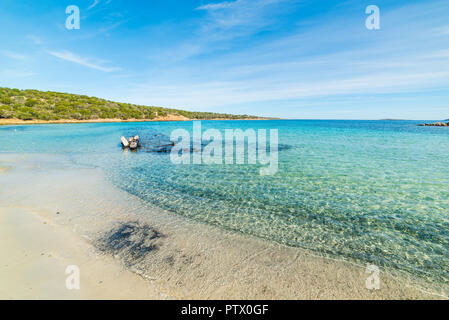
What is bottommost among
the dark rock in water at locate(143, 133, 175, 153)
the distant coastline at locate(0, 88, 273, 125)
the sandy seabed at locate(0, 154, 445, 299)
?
the sandy seabed at locate(0, 154, 445, 299)

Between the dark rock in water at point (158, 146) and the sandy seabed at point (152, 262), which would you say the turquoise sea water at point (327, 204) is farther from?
the dark rock in water at point (158, 146)

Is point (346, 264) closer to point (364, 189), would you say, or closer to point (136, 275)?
point (136, 275)

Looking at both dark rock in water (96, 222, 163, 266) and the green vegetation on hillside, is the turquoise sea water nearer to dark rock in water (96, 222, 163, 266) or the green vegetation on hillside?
dark rock in water (96, 222, 163, 266)

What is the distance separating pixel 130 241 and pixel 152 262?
1.36 metres

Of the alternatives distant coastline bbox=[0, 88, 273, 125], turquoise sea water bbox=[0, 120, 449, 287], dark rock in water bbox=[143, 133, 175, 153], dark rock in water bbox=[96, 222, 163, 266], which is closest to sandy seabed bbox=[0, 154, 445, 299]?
dark rock in water bbox=[96, 222, 163, 266]

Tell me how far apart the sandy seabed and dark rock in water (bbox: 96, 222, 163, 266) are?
3 cm

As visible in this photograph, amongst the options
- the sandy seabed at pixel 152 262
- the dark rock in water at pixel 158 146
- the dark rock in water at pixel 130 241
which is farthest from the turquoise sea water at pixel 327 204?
the dark rock in water at pixel 158 146

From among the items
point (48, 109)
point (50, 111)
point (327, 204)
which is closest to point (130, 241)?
point (327, 204)

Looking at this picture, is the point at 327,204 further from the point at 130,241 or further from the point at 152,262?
the point at 130,241

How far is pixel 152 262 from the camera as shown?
4883mm

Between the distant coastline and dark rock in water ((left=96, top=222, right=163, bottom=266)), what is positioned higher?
the distant coastline

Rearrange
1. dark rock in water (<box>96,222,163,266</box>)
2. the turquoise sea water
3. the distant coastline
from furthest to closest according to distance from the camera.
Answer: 1. the distant coastline
2. the turquoise sea water
3. dark rock in water (<box>96,222,163,266</box>)

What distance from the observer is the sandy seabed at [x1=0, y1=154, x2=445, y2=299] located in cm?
408
